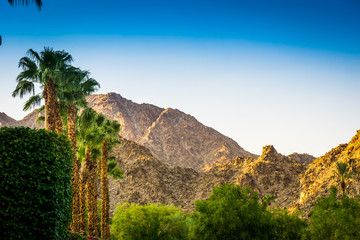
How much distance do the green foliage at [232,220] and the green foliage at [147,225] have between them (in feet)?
41.5

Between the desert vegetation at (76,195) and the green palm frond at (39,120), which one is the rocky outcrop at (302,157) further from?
the green palm frond at (39,120)

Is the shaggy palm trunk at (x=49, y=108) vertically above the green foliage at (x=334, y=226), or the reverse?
the shaggy palm trunk at (x=49, y=108)

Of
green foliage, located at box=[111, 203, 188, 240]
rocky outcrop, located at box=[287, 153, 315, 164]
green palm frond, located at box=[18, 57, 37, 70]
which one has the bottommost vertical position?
green foliage, located at box=[111, 203, 188, 240]

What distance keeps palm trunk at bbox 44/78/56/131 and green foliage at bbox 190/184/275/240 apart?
34.3 ft

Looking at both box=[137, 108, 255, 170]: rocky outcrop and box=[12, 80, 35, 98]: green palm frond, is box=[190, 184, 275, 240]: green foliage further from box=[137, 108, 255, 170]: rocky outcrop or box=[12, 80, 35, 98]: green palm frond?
box=[137, 108, 255, 170]: rocky outcrop

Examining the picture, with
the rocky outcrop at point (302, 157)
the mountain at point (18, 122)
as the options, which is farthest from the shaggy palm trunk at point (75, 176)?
the mountain at point (18, 122)

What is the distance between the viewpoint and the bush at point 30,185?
432 inches

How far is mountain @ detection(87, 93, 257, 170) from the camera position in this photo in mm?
150000

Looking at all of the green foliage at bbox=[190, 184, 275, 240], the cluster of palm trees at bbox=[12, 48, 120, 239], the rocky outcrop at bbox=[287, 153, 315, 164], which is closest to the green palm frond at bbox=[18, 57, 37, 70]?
the cluster of palm trees at bbox=[12, 48, 120, 239]

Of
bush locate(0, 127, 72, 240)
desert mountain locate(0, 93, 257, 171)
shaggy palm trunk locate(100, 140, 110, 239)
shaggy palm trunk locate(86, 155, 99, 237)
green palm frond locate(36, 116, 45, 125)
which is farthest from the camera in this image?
desert mountain locate(0, 93, 257, 171)

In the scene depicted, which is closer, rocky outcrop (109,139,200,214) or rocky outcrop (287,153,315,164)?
rocky outcrop (109,139,200,214)

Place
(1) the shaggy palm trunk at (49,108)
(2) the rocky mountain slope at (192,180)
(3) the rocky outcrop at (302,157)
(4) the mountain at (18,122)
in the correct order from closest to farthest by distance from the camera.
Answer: (1) the shaggy palm trunk at (49,108) < (2) the rocky mountain slope at (192,180) < (3) the rocky outcrop at (302,157) < (4) the mountain at (18,122)

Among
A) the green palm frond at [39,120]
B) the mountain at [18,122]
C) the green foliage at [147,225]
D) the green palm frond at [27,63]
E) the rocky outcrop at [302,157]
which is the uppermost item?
the rocky outcrop at [302,157]

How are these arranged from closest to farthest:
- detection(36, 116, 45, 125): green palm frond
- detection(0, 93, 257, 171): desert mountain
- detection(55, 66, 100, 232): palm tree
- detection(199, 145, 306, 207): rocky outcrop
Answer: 1. detection(55, 66, 100, 232): palm tree
2. detection(36, 116, 45, 125): green palm frond
3. detection(199, 145, 306, 207): rocky outcrop
4. detection(0, 93, 257, 171): desert mountain
